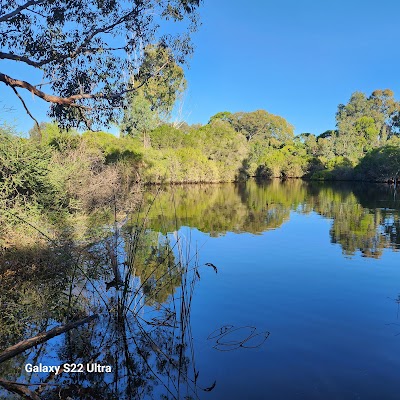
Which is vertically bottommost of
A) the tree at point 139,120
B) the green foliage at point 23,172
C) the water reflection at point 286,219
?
the water reflection at point 286,219

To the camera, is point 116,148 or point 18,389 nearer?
point 18,389

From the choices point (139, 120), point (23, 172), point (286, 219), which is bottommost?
point (286, 219)

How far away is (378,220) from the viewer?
1537 centimetres

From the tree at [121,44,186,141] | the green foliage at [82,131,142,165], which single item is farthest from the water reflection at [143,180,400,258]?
the tree at [121,44,186,141]

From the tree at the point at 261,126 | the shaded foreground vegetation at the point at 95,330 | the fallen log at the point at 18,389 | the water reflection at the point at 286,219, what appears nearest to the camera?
the fallen log at the point at 18,389

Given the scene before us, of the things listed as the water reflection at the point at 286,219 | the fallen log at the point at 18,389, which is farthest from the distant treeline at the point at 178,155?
the fallen log at the point at 18,389

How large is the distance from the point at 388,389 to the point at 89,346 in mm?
3068

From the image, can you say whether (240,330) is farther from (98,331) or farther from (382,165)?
(382,165)

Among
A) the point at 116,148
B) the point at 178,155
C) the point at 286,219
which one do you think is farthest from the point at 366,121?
the point at 286,219

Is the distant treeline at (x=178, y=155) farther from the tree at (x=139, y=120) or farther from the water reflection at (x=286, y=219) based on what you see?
the water reflection at (x=286, y=219)

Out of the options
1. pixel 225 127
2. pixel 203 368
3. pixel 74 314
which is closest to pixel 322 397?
pixel 203 368

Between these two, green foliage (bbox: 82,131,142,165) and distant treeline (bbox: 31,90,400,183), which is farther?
distant treeline (bbox: 31,90,400,183)

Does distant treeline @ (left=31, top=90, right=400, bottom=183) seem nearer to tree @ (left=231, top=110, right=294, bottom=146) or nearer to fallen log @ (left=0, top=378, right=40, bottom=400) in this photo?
tree @ (left=231, top=110, right=294, bottom=146)

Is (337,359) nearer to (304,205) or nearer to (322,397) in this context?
(322,397)
